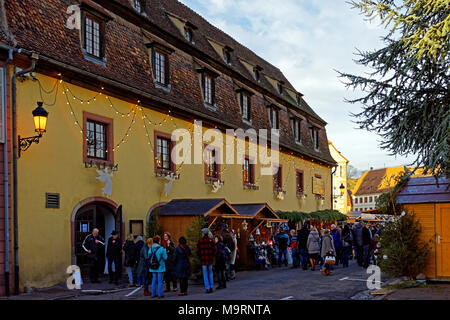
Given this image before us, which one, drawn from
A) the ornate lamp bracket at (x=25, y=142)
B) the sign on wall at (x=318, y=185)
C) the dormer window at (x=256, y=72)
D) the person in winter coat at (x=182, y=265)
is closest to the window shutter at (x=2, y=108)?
the ornate lamp bracket at (x=25, y=142)

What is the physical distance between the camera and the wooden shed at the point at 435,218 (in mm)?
15398

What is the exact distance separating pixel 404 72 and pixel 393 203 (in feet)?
12.4

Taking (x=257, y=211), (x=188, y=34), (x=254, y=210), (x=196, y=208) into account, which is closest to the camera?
(x=196, y=208)

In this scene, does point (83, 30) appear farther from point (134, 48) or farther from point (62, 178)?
point (62, 178)

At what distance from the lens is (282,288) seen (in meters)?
15.3

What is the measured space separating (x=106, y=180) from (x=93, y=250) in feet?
8.36

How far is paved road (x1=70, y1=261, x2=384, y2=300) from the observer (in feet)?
45.1

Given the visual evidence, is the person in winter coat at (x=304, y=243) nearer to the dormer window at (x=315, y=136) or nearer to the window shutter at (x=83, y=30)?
the window shutter at (x=83, y=30)

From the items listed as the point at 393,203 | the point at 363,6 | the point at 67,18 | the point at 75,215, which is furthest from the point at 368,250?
the point at 67,18

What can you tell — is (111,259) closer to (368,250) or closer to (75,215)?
(75,215)

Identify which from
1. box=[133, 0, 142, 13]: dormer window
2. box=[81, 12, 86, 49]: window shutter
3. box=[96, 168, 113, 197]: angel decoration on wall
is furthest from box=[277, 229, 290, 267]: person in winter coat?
box=[81, 12, 86, 49]: window shutter

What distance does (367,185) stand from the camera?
89.4 meters

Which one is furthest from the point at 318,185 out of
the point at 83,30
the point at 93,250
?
the point at 93,250

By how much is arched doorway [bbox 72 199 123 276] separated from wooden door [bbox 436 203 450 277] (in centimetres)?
959
